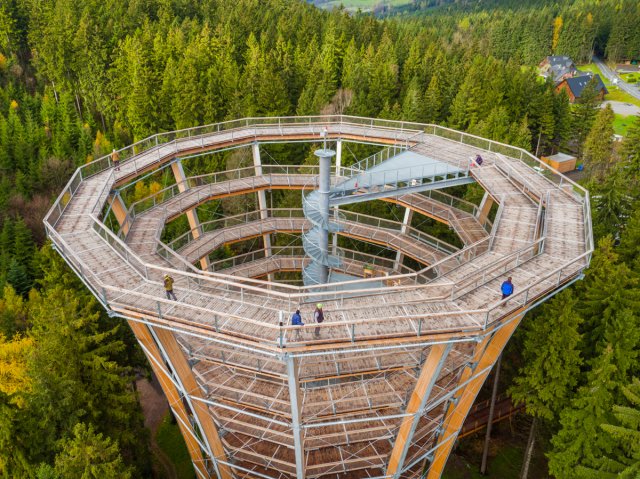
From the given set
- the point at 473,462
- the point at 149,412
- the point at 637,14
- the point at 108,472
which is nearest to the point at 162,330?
the point at 108,472

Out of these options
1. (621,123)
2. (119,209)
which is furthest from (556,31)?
(119,209)

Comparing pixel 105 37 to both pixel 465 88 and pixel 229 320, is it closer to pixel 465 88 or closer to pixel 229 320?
pixel 465 88

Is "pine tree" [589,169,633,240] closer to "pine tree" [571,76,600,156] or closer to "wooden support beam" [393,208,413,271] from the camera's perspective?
"wooden support beam" [393,208,413,271]

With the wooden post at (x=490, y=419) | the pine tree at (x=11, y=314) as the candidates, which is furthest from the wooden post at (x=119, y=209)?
the wooden post at (x=490, y=419)

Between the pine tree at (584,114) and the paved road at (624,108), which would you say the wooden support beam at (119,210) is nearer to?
the pine tree at (584,114)

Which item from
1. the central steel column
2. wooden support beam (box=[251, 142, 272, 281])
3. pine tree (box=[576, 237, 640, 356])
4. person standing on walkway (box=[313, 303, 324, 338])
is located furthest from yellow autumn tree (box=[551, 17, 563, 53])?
person standing on walkway (box=[313, 303, 324, 338])

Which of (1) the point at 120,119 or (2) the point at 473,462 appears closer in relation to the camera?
(2) the point at 473,462
